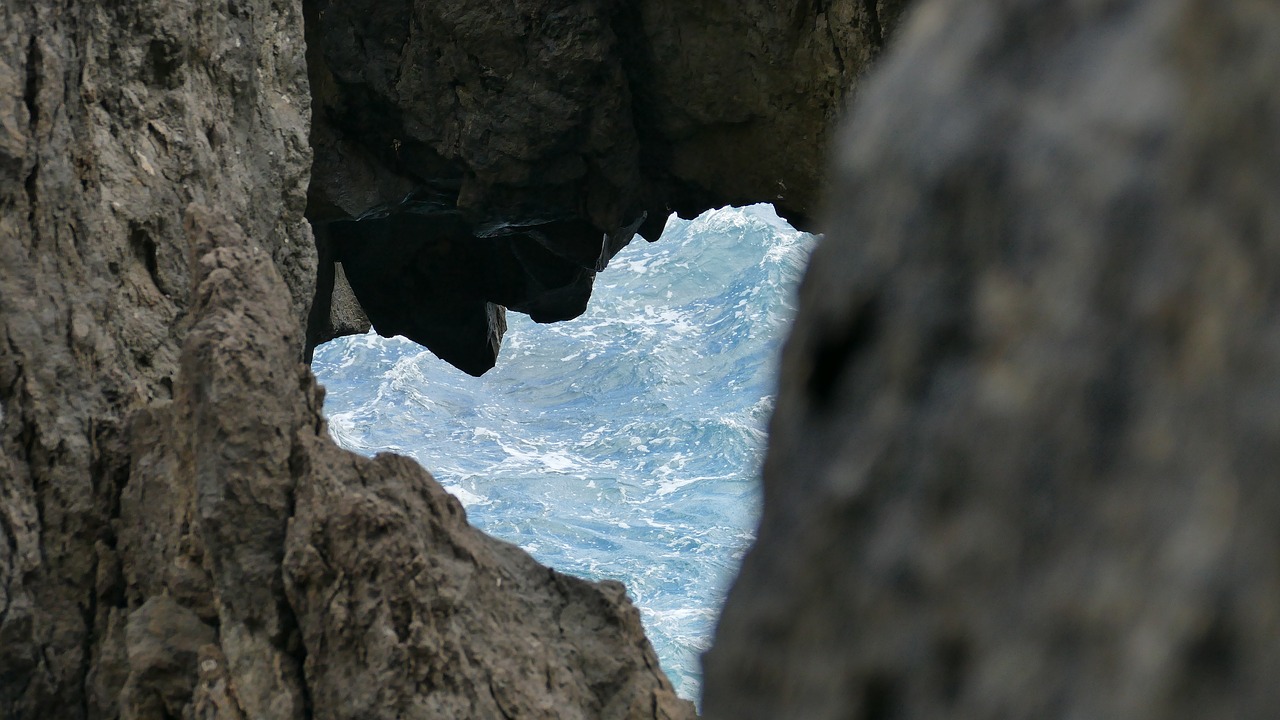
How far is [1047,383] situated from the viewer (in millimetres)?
521

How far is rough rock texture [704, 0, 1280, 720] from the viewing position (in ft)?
1.57

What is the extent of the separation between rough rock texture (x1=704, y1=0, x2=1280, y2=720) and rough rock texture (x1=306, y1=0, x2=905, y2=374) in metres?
7.23

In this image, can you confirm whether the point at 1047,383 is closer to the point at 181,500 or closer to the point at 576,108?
the point at 181,500

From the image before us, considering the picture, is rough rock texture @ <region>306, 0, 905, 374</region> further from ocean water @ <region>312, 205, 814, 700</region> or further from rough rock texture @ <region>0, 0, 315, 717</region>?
ocean water @ <region>312, 205, 814, 700</region>

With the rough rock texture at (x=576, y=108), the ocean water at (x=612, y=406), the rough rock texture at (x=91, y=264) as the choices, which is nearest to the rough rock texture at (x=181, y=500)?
the rough rock texture at (x=91, y=264)

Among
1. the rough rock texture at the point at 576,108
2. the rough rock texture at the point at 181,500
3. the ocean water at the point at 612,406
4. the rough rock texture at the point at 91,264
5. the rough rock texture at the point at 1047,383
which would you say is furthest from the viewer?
the ocean water at the point at 612,406

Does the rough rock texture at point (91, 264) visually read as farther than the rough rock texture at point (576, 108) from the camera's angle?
No

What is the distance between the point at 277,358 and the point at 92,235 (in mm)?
899

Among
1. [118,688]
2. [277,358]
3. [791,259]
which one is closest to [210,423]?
[277,358]

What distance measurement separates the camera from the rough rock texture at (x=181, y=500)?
2805mm

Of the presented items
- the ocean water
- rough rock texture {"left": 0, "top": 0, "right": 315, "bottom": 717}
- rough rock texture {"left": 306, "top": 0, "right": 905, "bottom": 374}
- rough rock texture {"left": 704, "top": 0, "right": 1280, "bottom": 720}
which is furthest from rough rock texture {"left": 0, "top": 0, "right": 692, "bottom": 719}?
the ocean water

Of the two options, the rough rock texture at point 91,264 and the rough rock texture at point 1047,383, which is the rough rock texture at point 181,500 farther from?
the rough rock texture at point 1047,383

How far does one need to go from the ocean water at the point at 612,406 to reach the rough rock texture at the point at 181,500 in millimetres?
18446

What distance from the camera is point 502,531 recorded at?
22328mm
